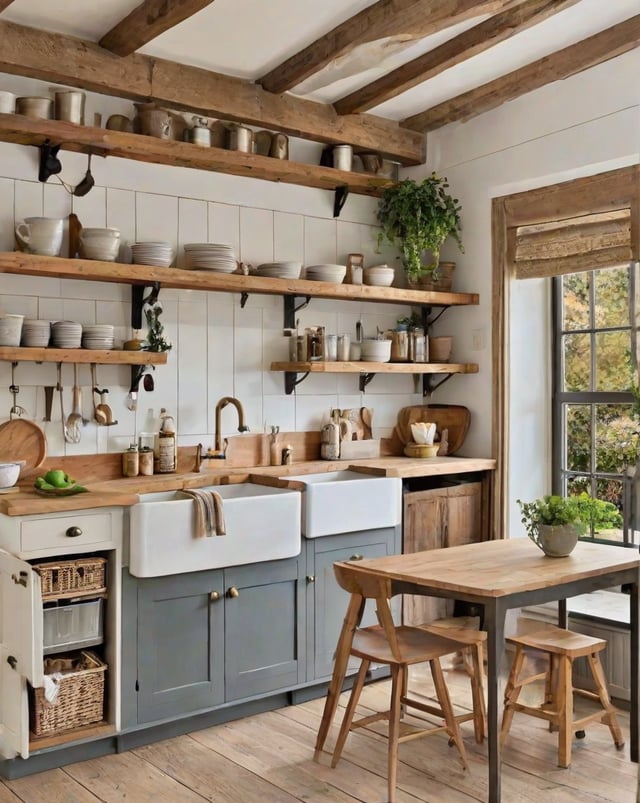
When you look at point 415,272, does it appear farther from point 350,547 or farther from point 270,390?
point 350,547

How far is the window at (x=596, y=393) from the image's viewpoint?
4.69 metres

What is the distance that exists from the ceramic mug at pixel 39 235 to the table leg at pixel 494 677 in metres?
2.45

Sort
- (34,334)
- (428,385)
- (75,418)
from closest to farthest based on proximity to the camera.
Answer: (34,334)
(75,418)
(428,385)

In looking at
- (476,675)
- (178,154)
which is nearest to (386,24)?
(178,154)

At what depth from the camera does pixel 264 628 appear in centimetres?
395

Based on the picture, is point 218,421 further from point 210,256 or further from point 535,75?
point 535,75

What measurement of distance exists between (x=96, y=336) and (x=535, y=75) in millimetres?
2612

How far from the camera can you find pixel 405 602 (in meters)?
4.54

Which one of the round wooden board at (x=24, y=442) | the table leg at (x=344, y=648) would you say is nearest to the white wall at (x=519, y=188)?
the table leg at (x=344, y=648)

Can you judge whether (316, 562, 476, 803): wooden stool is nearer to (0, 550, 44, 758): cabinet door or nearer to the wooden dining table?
the wooden dining table

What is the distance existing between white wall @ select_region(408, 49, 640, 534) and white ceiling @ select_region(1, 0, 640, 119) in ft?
1.01

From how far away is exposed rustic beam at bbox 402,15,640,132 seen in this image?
4113mm


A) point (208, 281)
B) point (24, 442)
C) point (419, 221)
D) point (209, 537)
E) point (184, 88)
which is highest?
point (184, 88)

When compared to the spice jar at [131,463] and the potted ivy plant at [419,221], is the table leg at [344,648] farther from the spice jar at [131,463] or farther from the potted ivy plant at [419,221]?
the potted ivy plant at [419,221]
